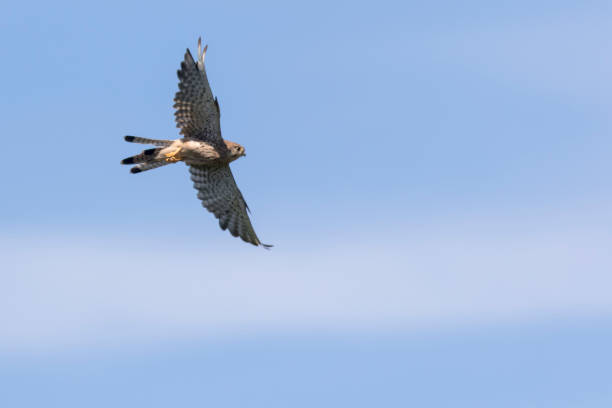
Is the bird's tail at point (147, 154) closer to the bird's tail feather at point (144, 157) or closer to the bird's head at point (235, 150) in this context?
the bird's tail feather at point (144, 157)

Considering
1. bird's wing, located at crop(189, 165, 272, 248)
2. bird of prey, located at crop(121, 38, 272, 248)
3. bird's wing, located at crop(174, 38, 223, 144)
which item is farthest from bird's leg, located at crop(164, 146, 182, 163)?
bird's wing, located at crop(189, 165, 272, 248)

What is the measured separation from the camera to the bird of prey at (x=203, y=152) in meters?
39.3

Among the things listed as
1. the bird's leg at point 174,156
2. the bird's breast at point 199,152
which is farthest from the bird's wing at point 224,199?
the bird's leg at point 174,156

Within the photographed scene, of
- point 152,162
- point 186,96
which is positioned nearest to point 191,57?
point 186,96

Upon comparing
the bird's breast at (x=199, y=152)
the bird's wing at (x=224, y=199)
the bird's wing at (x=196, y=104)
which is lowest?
the bird's wing at (x=224, y=199)

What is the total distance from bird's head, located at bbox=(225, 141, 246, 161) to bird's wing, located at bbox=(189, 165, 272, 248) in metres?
1.07

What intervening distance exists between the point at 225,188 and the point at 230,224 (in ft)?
3.98

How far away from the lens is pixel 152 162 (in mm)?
40875

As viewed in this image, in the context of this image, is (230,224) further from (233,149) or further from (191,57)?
(191,57)

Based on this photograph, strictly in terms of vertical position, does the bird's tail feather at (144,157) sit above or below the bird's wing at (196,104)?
below

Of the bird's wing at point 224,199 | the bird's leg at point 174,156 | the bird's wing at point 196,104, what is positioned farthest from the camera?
the bird's wing at point 224,199

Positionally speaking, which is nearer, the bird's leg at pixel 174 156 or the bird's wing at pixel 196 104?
the bird's wing at pixel 196 104

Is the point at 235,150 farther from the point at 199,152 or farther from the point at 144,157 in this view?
the point at 144,157

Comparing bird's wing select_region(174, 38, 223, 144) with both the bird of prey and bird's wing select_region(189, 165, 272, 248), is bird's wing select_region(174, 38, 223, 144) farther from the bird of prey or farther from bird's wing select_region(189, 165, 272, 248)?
bird's wing select_region(189, 165, 272, 248)
